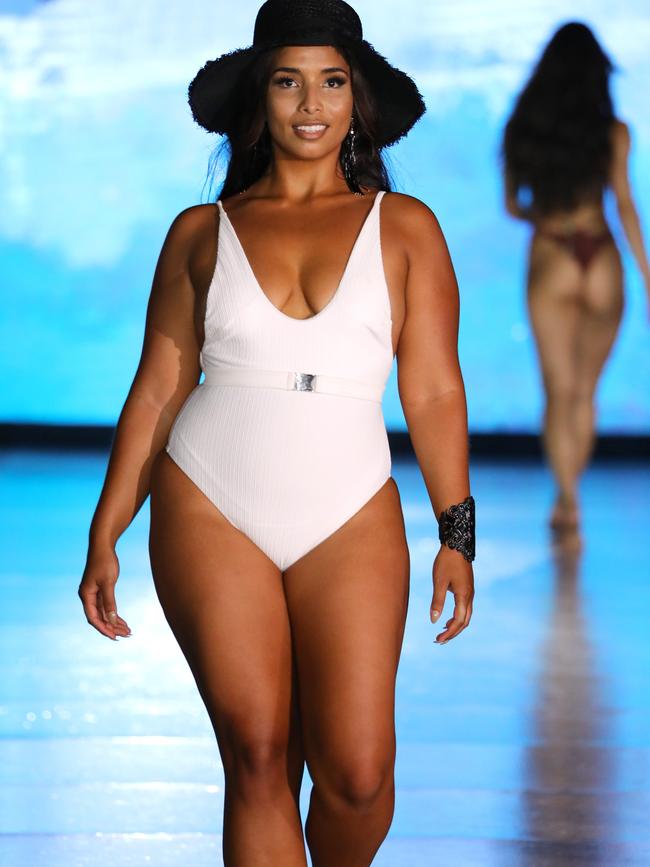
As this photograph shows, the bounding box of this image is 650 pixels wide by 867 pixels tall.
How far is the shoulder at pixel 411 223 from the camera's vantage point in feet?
8.21

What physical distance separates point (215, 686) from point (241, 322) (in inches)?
21.5

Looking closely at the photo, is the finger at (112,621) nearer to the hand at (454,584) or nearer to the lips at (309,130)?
the hand at (454,584)

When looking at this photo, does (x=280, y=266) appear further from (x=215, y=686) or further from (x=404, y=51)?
(x=404, y=51)

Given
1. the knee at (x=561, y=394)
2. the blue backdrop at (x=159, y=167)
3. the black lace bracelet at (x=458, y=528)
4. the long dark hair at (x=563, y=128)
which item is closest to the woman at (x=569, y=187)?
the long dark hair at (x=563, y=128)

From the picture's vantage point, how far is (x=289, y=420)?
2393mm

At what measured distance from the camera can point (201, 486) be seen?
2.41 m

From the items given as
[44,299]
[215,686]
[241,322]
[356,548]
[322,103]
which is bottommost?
[44,299]

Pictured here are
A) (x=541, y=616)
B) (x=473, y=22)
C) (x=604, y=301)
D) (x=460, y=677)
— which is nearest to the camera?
(x=460, y=677)

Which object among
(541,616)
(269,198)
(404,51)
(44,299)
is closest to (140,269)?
(44,299)

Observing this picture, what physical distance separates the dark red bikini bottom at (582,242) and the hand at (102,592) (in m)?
4.62

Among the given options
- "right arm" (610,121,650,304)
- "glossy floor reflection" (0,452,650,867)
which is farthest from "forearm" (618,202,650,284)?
"glossy floor reflection" (0,452,650,867)

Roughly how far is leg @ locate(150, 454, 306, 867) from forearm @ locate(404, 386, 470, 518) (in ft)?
0.99

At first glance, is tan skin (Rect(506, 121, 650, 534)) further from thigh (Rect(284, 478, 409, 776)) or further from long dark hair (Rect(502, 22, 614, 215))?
thigh (Rect(284, 478, 409, 776))

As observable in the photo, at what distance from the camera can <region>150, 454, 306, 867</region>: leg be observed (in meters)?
2.29
